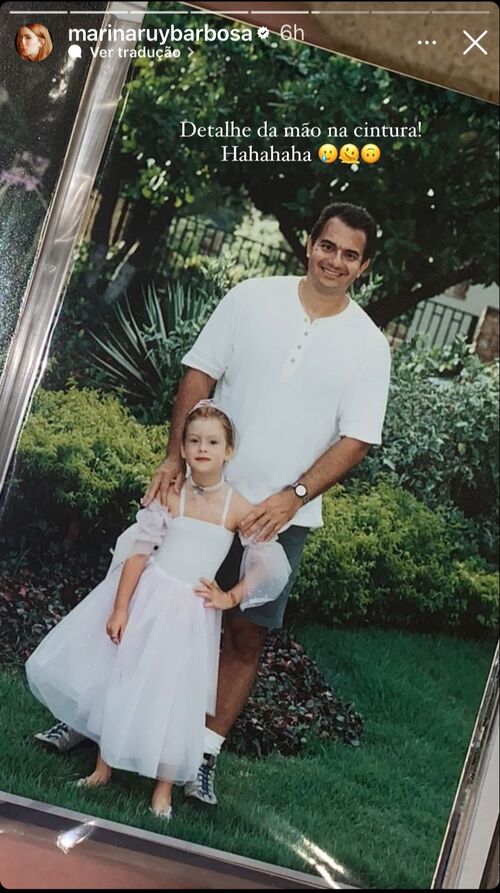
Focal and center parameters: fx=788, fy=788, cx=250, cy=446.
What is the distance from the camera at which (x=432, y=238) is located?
4.18ft

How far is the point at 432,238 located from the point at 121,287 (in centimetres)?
51

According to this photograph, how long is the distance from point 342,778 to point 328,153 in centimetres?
100

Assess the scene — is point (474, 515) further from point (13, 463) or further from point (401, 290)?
point (13, 463)

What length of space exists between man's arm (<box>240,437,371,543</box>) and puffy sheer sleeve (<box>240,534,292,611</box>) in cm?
2

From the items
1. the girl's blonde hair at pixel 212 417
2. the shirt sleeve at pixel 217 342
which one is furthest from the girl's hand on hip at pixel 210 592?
the shirt sleeve at pixel 217 342

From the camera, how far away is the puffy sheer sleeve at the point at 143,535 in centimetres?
125

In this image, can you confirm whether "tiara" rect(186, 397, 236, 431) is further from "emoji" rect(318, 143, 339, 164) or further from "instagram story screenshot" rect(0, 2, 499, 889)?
"emoji" rect(318, 143, 339, 164)

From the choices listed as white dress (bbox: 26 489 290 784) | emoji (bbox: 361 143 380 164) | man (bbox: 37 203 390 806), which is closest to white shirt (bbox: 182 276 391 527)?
man (bbox: 37 203 390 806)

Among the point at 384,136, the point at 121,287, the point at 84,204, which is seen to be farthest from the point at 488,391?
the point at 84,204

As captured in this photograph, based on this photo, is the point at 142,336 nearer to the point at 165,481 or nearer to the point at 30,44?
the point at 165,481

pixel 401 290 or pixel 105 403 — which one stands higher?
pixel 401 290

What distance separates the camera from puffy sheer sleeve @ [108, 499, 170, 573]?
49.1 inches

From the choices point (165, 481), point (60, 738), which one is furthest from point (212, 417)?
point (60, 738)

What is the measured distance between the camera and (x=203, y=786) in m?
1.25
